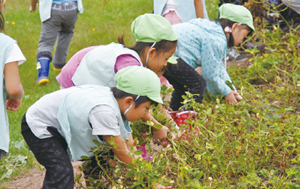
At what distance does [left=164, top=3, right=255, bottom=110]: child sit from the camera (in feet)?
10.6

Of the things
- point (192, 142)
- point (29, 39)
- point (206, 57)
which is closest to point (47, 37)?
point (29, 39)

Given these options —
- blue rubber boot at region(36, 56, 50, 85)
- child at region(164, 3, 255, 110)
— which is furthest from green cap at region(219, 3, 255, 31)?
blue rubber boot at region(36, 56, 50, 85)

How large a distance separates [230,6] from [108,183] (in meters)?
1.90

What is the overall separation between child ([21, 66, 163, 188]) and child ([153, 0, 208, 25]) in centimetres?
198

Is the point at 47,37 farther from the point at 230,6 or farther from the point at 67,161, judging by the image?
the point at 67,161

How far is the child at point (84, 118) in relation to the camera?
2.09m

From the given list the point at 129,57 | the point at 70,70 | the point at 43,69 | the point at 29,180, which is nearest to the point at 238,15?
the point at 129,57

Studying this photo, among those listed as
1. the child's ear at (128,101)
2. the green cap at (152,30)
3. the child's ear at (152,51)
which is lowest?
the child's ear at (128,101)

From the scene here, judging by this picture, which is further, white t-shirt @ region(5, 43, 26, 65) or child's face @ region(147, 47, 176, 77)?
child's face @ region(147, 47, 176, 77)

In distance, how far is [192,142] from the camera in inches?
108

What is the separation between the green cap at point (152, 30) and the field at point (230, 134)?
471mm

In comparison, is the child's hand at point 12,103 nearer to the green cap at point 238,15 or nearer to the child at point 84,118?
the child at point 84,118

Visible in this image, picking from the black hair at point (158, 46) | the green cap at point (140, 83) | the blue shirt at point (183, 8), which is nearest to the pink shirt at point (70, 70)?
the black hair at point (158, 46)

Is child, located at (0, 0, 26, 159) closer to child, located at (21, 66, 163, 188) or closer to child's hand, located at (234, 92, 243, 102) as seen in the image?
child, located at (21, 66, 163, 188)
